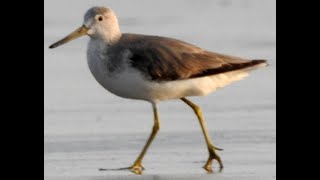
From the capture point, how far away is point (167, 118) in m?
12.2

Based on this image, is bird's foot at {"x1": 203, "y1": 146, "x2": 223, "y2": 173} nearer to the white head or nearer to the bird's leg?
the bird's leg

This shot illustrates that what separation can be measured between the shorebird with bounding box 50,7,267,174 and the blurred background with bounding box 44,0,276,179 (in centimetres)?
29

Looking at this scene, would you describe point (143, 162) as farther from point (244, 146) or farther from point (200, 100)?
point (200, 100)

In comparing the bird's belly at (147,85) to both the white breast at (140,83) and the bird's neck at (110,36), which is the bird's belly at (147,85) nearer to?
the white breast at (140,83)

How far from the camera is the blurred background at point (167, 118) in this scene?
10.4m

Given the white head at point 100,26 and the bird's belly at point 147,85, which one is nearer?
the bird's belly at point 147,85

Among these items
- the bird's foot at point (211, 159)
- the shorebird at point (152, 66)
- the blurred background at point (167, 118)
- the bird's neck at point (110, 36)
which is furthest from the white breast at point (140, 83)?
the bird's foot at point (211, 159)

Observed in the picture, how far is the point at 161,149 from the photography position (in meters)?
11.0

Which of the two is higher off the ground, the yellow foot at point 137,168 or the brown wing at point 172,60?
the brown wing at point 172,60

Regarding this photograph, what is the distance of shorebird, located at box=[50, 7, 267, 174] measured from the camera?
10727 mm

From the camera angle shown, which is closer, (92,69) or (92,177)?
(92,177)

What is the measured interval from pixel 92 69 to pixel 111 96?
2.46 m

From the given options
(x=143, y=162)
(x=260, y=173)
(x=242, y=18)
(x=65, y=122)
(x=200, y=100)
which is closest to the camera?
(x=260, y=173)
